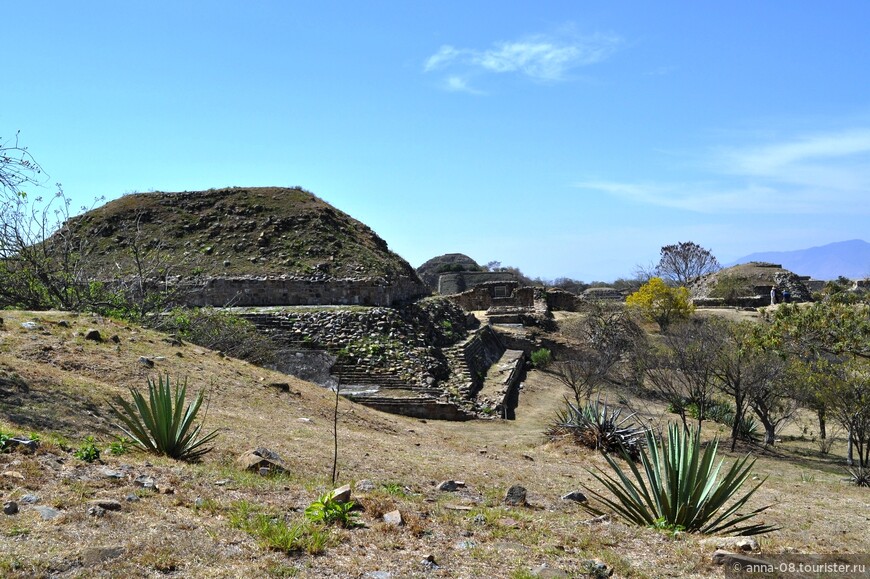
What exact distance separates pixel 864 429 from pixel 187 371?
12879mm

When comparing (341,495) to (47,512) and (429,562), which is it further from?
(47,512)

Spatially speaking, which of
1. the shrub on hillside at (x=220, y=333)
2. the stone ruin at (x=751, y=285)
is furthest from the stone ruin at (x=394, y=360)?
the stone ruin at (x=751, y=285)

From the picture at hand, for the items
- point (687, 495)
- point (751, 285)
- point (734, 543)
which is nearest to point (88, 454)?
point (687, 495)

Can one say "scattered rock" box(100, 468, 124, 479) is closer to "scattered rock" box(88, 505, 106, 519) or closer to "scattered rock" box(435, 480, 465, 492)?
"scattered rock" box(88, 505, 106, 519)

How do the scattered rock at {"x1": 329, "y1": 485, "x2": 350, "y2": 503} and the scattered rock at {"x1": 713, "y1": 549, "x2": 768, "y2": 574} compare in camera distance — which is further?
the scattered rock at {"x1": 329, "y1": 485, "x2": 350, "y2": 503}

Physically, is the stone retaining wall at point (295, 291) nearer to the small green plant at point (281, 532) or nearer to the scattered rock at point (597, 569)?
the small green plant at point (281, 532)

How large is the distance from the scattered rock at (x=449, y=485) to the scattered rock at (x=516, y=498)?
0.72m

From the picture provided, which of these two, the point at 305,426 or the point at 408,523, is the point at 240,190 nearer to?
the point at 305,426

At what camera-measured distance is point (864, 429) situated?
12.5 metres

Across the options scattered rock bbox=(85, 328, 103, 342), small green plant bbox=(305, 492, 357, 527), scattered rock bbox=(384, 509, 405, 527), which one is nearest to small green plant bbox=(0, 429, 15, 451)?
small green plant bbox=(305, 492, 357, 527)

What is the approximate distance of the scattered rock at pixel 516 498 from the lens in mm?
5758

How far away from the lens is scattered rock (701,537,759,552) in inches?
156

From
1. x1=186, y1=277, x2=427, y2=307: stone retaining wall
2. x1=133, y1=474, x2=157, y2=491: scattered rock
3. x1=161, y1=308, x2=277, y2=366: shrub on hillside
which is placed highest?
x1=186, y1=277, x2=427, y2=307: stone retaining wall

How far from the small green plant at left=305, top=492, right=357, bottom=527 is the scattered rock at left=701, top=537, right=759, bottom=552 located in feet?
7.75
